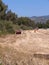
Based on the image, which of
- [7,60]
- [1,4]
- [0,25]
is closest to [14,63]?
[7,60]

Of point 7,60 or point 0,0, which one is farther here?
point 0,0

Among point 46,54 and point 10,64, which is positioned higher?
point 10,64

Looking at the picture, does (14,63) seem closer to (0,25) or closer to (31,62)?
(31,62)

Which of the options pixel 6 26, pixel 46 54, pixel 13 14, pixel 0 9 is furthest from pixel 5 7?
pixel 46 54

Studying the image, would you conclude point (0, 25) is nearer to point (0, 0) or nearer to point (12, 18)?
point (0, 0)

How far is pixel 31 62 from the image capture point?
8711 millimetres

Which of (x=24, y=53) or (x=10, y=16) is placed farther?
(x=10, y=16)

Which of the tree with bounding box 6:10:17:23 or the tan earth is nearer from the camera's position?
the tan earth

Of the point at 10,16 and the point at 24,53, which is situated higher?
the point at 24,53

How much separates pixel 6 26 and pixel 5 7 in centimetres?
790

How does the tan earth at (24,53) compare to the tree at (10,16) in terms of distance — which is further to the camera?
the tree at (10,16)

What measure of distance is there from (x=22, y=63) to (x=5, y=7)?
1410 inches

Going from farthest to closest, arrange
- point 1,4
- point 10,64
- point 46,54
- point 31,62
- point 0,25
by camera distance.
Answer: point 1,4
point 0,25
point 46,54
point 31,62
point 10,64

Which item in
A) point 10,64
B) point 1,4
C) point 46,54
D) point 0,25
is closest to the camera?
point 10,64
